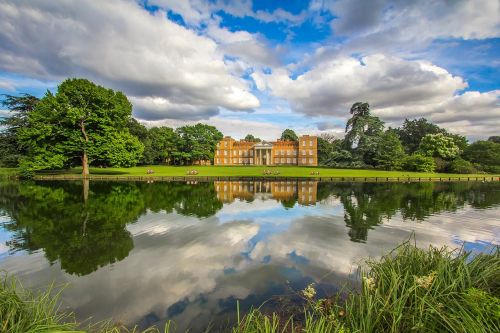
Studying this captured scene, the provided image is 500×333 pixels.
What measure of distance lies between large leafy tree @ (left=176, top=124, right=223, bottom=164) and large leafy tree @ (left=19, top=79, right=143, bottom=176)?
33305 mm

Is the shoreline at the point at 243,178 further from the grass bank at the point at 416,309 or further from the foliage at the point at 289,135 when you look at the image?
the foliage at the point at 289,135

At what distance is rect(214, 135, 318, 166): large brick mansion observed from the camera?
82.1 meters

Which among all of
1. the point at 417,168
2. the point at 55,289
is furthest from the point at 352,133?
the point at 55,289

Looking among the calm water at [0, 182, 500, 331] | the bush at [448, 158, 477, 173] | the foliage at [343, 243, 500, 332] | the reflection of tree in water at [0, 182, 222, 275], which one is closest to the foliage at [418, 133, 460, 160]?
the bush at [448, 158, 477, 173]

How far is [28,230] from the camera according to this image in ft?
38.0

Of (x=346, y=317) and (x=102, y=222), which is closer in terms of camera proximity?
(x=346, y=317)

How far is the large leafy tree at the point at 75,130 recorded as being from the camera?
33500 millimetres

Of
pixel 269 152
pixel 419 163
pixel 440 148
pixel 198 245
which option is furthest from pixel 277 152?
pixel 198 245

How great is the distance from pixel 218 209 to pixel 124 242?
733 centimetres

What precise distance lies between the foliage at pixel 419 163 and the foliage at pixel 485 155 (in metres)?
14.2

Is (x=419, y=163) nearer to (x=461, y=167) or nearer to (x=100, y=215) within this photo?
(x=461, y=167)

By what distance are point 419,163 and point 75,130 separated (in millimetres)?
61917

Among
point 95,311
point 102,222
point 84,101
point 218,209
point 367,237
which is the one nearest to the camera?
point 95,311

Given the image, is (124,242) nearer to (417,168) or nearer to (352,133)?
(417,168)
